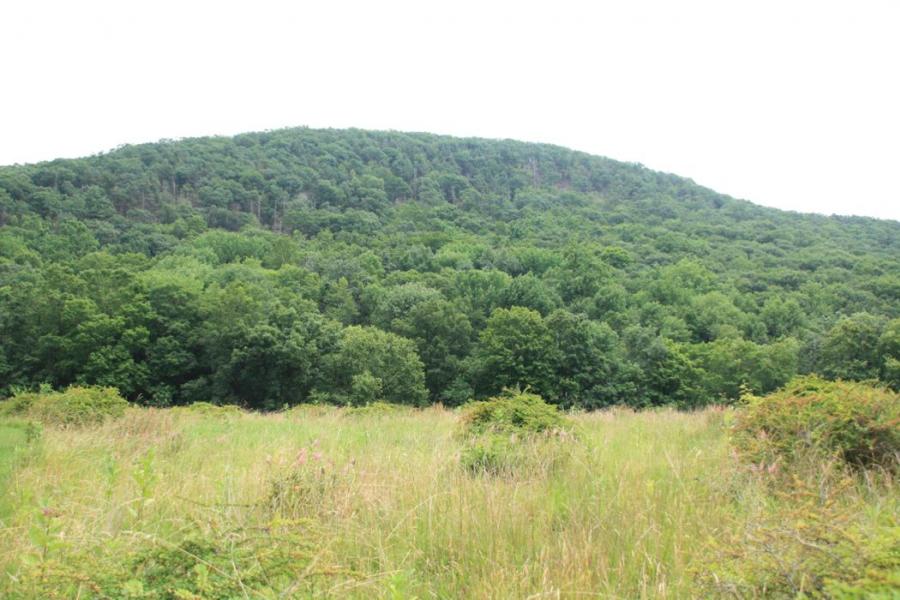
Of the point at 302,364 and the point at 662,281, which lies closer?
the point at 302,364

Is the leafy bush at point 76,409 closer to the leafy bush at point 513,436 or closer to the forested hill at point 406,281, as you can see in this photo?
the forested hill at point 406,281

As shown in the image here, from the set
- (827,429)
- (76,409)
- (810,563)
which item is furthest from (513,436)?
(76,409)

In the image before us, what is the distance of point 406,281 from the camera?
71938 millimetres

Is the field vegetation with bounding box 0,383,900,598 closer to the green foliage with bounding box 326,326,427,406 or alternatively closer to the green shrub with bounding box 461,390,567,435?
the green shrub with bounding box 461,390,567,435

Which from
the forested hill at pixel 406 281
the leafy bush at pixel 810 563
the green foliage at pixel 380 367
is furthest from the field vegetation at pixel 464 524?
the green foliage at pixel 380 367

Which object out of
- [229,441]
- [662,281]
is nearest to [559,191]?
[662,281]

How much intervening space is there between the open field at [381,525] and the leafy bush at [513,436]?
0.12 meters

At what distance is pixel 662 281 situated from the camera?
78.4 meters

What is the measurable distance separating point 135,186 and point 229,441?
117 meters

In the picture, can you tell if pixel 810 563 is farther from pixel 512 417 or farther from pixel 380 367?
pixel 380 367

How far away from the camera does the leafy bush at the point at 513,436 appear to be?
525 centimetres

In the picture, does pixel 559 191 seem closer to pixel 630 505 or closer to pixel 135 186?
pixel 135 186

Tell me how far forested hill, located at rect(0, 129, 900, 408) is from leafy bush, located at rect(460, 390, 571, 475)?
1633cm

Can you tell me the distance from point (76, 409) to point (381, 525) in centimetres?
1044
